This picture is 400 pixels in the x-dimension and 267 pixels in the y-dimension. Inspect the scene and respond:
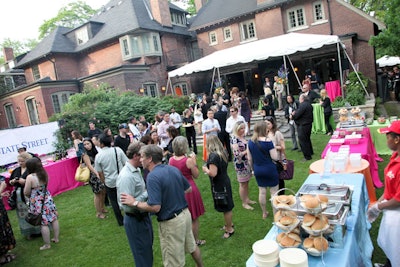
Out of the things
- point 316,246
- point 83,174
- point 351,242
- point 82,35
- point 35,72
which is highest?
point 82,35

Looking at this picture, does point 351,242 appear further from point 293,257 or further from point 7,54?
point 7,54

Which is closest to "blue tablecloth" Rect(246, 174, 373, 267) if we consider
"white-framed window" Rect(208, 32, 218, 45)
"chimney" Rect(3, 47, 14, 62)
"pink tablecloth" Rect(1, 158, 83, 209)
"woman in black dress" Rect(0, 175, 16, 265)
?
"woman in black dress" Rect(0, 175, 16, 265)

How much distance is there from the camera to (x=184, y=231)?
3.31 m

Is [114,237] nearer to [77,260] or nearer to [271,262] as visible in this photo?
[77,260]

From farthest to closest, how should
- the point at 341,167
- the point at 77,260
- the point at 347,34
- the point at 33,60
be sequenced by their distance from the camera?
the point at 33,60 < the point at 347,34 < the point at 77,260 < the point at 341,167

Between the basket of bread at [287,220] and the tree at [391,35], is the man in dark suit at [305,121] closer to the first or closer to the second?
the tree at [391,35]

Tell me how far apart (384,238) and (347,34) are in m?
17.3

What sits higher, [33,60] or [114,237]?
[33,60]

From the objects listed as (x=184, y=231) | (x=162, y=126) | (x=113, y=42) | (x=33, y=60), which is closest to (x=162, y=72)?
(x=113, y=42)

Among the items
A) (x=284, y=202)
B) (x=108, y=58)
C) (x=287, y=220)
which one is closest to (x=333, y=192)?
(x=284, y=202)

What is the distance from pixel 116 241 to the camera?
17.4ft

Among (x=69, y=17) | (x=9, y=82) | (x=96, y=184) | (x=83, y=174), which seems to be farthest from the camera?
(x=69, y=17)

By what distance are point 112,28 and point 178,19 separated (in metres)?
6.10

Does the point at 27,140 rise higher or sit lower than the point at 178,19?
lower
